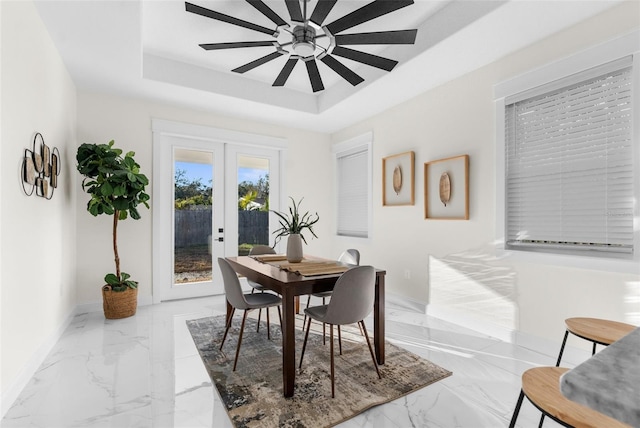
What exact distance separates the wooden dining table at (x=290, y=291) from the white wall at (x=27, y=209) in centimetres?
146

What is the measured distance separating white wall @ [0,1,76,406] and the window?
3.57 metres

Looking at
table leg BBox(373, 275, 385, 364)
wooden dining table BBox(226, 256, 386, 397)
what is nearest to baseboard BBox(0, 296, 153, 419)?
wooden dining table BBox(226, 256, 386, 397)

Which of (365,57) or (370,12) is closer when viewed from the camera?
(370,12)

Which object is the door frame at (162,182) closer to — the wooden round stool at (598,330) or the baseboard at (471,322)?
the baseboard at (471,322)

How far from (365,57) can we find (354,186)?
279cm

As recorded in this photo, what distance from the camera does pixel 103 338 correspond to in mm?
3041

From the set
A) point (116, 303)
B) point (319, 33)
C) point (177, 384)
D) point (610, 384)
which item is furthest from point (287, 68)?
point (116, 303)

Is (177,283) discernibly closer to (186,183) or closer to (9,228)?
(186,183)

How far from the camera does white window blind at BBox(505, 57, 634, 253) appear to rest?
7.70 feet

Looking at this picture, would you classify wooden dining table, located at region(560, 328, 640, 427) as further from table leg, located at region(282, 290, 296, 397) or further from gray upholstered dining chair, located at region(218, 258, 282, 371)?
gray upholstered dining chair, located at region(218, 258, 282, 371)

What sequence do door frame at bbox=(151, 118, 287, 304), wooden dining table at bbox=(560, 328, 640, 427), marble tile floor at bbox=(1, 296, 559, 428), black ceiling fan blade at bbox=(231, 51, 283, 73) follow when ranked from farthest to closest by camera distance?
door frame at bbox=(151, 118, 287, 304) → black ceiling fan blade at bbox=(231, 51, 283, 73) → marble tile floor at bbox=(1, 296, 559, 428) → wooden dining table at bbox=(560, 328, 640, 427)

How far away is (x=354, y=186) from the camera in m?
5.19

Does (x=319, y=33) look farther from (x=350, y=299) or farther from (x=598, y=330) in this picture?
(x=598, y=330)

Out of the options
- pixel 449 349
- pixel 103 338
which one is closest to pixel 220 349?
pixel 103 338
